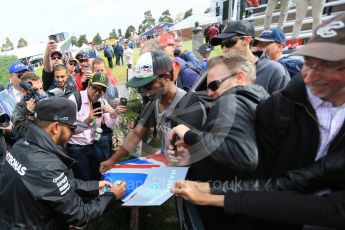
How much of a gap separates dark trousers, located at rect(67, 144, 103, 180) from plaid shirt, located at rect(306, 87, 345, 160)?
8.84 feet

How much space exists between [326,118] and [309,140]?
4.7 inches

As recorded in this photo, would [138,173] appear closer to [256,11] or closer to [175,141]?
[175,141]

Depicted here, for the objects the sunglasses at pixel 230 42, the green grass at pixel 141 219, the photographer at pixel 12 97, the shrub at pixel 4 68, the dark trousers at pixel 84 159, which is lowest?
the shrub at pixel 4 68

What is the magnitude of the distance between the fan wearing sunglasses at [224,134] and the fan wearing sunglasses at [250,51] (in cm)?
95

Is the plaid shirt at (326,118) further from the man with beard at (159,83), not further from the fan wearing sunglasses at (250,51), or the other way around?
the fan wearing sunglasses at (250,51)

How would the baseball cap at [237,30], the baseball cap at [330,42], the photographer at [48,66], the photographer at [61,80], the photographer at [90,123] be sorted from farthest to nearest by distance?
the photographer at [61,80] < the photographer at [48,66] < the photographer at [90,123] < the baseball cap at [237,30] < the baseball cap at [330,42]

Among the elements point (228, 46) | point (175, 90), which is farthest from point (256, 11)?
point (175, 90)

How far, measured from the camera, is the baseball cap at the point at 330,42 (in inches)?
43.4

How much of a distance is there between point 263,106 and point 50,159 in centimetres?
143

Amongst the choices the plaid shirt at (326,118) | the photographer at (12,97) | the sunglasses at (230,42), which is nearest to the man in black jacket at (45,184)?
the plaid shirt at (326,118)

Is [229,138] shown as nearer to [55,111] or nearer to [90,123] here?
[55,111]

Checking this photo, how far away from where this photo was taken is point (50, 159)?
1.98 meters

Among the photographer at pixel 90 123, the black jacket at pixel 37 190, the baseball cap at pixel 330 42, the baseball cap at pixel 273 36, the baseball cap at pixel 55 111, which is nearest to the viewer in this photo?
the baseball cap at pixel 330 42

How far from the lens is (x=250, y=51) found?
3025mm
